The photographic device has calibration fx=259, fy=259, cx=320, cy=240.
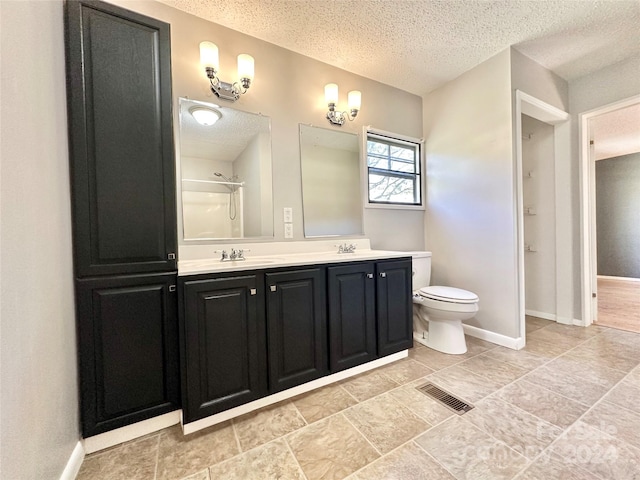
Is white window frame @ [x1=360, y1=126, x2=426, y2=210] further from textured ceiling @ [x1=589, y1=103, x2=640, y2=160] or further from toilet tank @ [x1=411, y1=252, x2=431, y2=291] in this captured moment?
textured ceiling @ [x1=589, y1=103, x2=640, y2=160]

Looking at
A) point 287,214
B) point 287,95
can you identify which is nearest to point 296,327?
point 287,214

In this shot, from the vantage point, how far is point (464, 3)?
1722 mm

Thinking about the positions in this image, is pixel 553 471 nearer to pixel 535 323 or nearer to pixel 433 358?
pixel 433 358

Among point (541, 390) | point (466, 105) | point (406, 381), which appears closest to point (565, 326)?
point (541, 390)

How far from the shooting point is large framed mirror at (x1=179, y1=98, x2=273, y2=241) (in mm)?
1765

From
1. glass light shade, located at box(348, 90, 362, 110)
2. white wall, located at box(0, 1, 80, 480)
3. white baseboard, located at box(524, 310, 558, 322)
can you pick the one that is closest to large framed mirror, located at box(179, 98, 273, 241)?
white wall, located at box(0, 1, 80, 480)

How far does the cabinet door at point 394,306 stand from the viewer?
189 cm

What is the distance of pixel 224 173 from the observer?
1.87 m

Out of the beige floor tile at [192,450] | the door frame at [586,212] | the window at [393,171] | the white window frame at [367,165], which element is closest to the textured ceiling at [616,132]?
the door frame at [586,212]

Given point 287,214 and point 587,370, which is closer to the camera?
point 587,370

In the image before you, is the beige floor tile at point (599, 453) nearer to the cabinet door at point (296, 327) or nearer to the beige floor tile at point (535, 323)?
the cabinet door at point (296, 327)

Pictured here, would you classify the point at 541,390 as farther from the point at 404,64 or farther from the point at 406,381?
the point at 404,64

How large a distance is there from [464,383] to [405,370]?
0.38 metres

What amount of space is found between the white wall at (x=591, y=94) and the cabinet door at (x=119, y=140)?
11.8 feet
